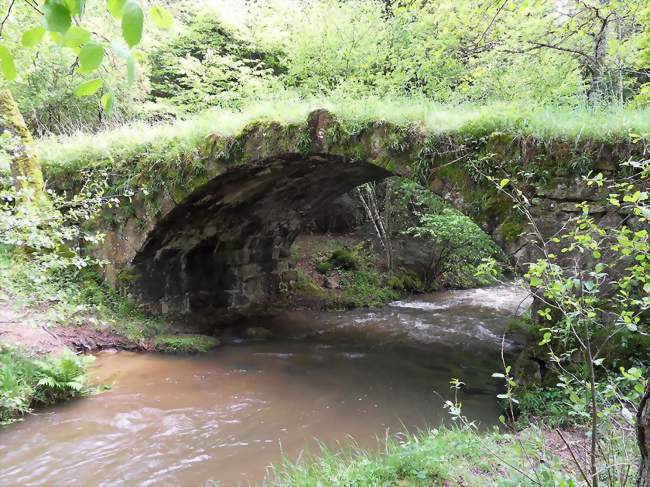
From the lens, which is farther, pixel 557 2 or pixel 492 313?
pixel 492 313

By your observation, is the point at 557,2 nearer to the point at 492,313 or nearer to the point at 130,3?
the point at 492,313

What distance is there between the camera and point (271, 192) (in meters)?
7.85

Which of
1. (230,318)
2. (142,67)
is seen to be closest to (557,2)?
(230,318)

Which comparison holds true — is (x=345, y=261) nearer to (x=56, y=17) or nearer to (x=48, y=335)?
(x=48, y=335)

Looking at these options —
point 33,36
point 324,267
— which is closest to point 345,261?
point 324,267

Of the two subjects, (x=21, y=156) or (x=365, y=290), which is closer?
(x=21, y=156)

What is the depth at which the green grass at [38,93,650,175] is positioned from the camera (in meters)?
4.32

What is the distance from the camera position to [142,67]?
12883mm

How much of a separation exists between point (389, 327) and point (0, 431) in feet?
20.6

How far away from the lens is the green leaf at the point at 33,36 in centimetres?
93

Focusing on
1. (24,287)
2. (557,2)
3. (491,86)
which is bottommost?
(24,287)

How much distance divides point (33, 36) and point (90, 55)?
18cm

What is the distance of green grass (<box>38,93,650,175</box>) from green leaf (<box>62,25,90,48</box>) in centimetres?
436

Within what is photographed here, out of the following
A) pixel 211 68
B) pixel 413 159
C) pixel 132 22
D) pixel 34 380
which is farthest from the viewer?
pixel 211 68
